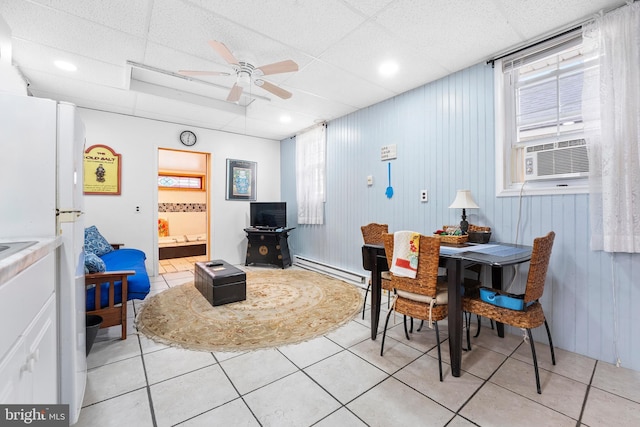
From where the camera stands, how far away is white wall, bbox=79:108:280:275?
4.11 m

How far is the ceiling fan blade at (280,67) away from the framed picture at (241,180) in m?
2.96

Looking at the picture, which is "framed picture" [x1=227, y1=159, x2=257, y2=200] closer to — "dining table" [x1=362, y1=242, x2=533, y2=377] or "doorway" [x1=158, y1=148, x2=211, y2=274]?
"doorway" [x1=158, y1=148, x2=211, y2=274]

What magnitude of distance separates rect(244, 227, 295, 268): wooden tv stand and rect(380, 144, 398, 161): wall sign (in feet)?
7.37

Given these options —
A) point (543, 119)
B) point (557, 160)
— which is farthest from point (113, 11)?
point (557, 160)

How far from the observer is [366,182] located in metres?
3.94

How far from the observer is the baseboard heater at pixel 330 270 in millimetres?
3859

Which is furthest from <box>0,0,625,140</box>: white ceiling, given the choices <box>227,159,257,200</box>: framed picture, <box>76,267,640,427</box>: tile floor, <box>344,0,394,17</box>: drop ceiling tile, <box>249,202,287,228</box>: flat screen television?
<box>76,267,640,427</box>: tile floor

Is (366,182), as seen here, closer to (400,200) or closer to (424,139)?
(400,200)

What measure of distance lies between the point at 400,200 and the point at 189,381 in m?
2.80

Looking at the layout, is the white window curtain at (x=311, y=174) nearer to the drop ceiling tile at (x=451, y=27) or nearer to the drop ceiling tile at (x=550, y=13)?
A: the drop ceiling tile at (x=451, y=27)

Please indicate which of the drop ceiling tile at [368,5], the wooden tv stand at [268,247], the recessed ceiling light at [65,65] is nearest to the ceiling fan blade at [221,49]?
the drop ceiling tile at [368,5]

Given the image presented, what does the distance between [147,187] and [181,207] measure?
2.29 meters

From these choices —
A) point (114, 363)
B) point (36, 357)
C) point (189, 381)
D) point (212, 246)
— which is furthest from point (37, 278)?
point (212, 246)

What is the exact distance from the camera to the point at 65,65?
2805 millimetres
